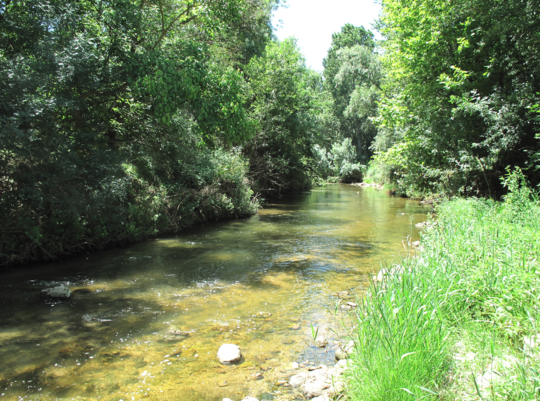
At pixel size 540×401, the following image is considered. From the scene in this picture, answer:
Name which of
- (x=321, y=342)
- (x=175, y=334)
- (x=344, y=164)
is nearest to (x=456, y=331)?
(x=321, y=342)

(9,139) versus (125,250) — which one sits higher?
(9,139)

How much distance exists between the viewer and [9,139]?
710cm

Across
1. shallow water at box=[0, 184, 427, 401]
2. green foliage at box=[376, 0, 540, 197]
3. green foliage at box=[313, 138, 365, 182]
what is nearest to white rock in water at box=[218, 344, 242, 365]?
shallow water at box=[0, 184, 427, 401]

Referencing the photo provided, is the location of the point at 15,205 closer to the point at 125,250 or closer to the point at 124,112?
the point at 125,250

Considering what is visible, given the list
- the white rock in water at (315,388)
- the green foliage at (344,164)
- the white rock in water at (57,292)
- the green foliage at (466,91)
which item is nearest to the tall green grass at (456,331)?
the white rock in water at (315,388)

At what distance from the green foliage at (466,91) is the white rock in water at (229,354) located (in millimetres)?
9913

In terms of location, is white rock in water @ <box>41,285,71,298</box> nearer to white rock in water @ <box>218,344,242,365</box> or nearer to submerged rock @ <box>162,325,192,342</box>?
submerged rock @ <box>162,325,192,342</box>

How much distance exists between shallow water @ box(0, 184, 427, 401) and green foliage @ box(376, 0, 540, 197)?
174 inches

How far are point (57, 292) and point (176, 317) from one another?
2.79 meters

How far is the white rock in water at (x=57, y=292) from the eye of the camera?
23.3 ft

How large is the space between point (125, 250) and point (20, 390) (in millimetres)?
7314

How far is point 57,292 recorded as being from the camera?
280 inches

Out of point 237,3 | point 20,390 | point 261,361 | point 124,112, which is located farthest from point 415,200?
point 20,390

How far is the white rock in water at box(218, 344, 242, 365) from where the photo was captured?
15.6 ft
